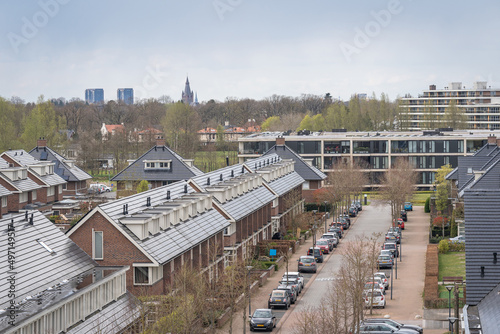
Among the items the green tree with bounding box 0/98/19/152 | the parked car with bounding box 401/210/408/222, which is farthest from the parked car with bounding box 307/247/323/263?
the green tree with bounding box 0/98/19/152

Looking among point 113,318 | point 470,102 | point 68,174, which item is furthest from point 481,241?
point 470,102

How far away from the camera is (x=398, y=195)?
248 feet

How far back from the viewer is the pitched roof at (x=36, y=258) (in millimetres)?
27203

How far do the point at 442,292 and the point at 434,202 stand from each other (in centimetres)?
3590

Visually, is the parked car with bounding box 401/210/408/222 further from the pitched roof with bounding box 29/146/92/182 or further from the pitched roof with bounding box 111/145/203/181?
the pitched roof with bounding box 29/146/92/182

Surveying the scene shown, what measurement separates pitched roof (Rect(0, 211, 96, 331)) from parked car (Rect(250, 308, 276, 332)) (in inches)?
365

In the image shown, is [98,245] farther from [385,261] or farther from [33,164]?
[33,164]

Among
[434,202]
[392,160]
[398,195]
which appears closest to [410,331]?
[398,195]

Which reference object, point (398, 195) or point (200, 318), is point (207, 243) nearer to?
point (200, 318)

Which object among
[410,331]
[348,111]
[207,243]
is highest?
[348,111]

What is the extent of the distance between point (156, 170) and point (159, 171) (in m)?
0.33

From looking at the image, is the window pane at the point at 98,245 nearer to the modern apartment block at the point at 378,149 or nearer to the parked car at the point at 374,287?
the parked car at the point at 374,287

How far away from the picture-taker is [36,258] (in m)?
29.6

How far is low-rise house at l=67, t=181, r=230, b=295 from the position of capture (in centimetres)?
3644
